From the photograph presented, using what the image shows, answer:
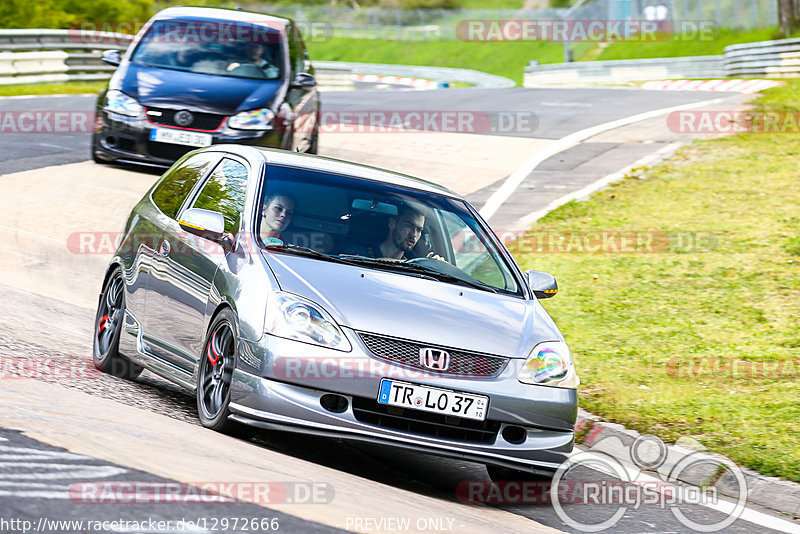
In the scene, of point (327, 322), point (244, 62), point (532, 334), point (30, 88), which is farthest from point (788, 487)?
point (30, 88)

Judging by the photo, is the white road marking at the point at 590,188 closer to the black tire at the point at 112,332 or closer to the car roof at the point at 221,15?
the car roof at the point at 221,15

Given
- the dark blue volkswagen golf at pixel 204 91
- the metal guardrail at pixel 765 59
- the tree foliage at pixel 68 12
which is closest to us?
the dark blue volkswagen golf at pixel 204 91

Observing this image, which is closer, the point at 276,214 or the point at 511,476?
the point at 511,476

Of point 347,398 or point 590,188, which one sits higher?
point 347,398

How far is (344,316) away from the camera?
6160 millimetres

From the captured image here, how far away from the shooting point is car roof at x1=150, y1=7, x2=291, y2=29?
1617cm

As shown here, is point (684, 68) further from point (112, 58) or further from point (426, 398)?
point (426, 398)

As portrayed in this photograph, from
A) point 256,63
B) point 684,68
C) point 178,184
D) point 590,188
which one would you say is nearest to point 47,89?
point 256,63

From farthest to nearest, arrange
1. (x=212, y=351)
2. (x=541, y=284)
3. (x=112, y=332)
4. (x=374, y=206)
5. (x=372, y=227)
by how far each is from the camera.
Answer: (x=112, y=332)
(x=541, y=284)
(x=374, y=206)
(x=372, y=227)
(x=212, y=351)

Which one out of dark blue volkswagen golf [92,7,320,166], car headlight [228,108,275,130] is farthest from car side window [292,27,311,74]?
car headlight [228,108,275,130]

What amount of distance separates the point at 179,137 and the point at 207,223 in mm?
7731

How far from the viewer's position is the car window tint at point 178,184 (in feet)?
26.1

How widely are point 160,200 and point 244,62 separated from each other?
7497mm

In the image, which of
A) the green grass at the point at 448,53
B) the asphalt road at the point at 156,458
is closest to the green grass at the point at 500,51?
the green grass at the point at 448,53
